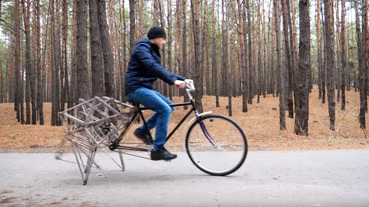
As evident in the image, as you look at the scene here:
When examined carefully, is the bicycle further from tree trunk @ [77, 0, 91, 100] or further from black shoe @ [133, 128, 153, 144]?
tree trunk @ [77, 0, 91, 100]

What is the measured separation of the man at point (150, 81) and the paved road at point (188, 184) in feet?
1.56

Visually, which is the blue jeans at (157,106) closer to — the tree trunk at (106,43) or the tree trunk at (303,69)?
the tree trunk at (106,43)

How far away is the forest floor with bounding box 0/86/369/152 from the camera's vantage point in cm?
873

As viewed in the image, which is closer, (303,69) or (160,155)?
(160,155)

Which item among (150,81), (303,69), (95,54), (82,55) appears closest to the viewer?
(150,81)

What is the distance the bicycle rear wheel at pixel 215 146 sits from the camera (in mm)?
4105

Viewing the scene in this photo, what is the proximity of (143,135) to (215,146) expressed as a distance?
1.04m

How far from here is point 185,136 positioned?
4.36 meters

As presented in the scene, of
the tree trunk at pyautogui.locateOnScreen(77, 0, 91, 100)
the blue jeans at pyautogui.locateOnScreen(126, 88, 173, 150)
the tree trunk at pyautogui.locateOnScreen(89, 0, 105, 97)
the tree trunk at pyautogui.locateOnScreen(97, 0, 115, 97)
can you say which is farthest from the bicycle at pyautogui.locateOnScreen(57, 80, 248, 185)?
the tree trunk at pyautogui.locateOnScreen(77, 0, 91, 100)

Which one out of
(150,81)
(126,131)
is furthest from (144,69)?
(126,131)

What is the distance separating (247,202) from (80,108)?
8.53 ft

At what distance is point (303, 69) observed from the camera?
38.0ft

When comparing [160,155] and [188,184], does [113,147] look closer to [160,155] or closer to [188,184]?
[160,155]

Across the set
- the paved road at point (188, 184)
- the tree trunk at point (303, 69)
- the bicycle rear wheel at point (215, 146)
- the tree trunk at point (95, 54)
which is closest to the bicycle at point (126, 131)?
the bicycle rear wheel at point (215, 146)
